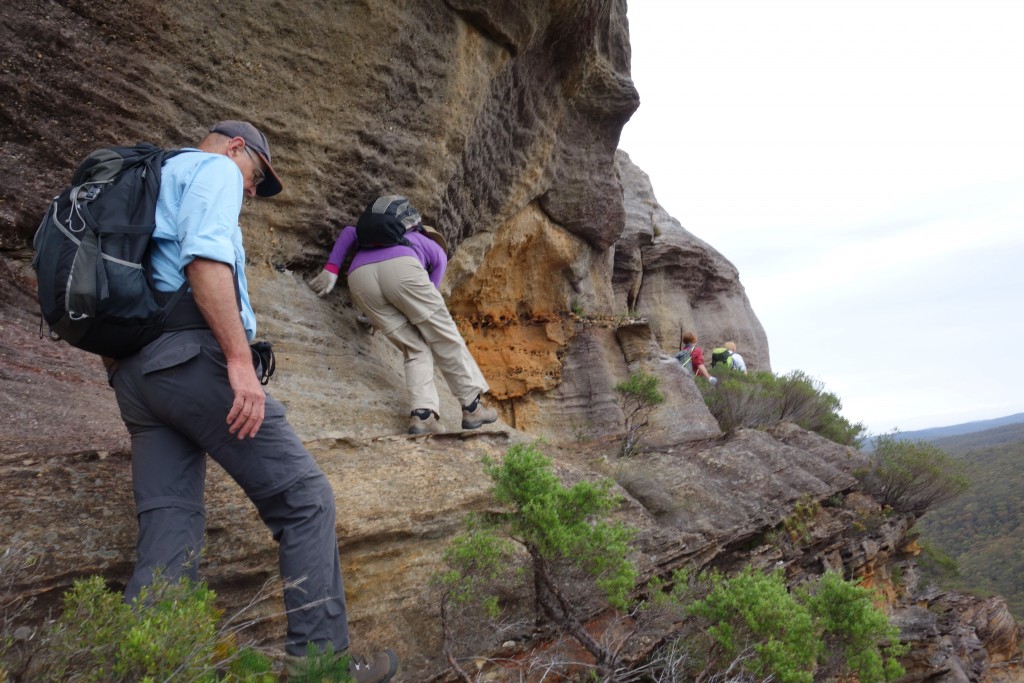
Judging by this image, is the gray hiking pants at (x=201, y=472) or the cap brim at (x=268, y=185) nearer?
the gray hiking pants at (x=201, y=472)

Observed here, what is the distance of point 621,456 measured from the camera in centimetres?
740

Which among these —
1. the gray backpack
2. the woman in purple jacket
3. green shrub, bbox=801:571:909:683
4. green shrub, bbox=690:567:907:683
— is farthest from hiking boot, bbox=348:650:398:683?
green shrub, bbox=801:571:909:683

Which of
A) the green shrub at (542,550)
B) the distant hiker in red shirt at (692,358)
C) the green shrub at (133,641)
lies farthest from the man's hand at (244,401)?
the distant hiker in red shirt at (692,358)

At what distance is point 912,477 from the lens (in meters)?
9.99

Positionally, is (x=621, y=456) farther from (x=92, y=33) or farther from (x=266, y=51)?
(x=92, y=33)

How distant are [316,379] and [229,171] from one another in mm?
2627

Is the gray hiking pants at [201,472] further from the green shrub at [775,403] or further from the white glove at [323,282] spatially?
the green shrub at [775,403]

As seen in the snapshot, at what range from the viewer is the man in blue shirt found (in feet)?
7.41

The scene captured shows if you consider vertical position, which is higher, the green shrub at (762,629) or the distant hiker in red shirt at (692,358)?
the distant hiker in red shirt at (692,358)

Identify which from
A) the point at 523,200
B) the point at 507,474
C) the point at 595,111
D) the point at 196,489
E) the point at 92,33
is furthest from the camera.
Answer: the point at 595,111

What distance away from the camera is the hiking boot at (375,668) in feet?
8.37

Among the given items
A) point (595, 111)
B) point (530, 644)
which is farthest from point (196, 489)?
point (595, 111)

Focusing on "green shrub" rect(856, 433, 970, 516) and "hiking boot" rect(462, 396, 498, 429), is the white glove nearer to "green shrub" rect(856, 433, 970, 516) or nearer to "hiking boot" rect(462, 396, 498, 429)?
"hiking boot" rect(462, 396, 498, 429)

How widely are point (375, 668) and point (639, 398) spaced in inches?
262
